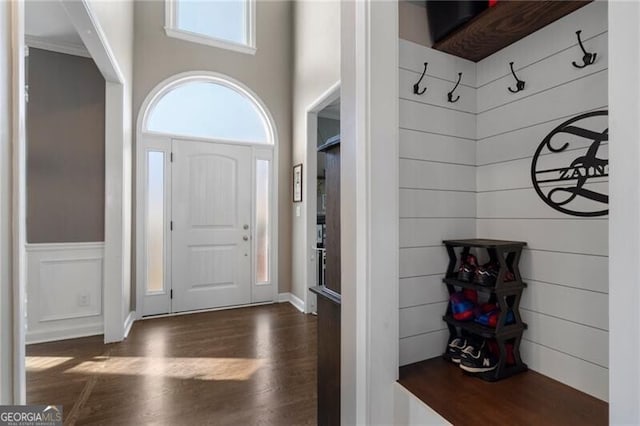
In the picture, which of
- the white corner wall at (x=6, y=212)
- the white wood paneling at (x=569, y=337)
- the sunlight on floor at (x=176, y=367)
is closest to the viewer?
the white corner wall at (x=6, y=212)

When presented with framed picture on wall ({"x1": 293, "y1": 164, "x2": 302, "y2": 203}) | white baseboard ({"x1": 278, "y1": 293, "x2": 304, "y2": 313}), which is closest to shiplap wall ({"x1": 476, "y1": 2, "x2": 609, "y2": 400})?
framed picture on wall ({"x1": 293, "y1": 164, "x2": 302, "y2": 203})

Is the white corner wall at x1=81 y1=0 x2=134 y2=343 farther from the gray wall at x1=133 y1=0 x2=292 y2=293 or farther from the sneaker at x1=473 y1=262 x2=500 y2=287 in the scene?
the sneaker at x1=473 y1=262 x2=500 y2=287

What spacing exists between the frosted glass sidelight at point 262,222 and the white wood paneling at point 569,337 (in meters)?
3.32

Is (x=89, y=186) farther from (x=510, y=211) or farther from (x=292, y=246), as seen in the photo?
(x=510, y=211)

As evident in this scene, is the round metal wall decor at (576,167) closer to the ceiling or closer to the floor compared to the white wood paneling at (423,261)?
closer to the ceiling

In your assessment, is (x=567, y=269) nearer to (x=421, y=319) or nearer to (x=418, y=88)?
(x=421, y=319)

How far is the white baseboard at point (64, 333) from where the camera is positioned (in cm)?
293

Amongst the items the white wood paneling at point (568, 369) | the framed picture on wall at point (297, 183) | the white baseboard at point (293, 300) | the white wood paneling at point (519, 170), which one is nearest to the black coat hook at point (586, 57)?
the white wood paneling at point (519, 170)

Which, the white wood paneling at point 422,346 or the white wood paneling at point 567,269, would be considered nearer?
the white wood paneling at point 567,269

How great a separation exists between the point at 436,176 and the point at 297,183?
2.87 metres

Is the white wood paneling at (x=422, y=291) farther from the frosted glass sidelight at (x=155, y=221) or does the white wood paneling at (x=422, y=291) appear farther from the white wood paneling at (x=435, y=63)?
the frosted glass sidelight at (x=155, y=221)

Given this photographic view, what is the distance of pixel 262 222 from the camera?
420 cm
